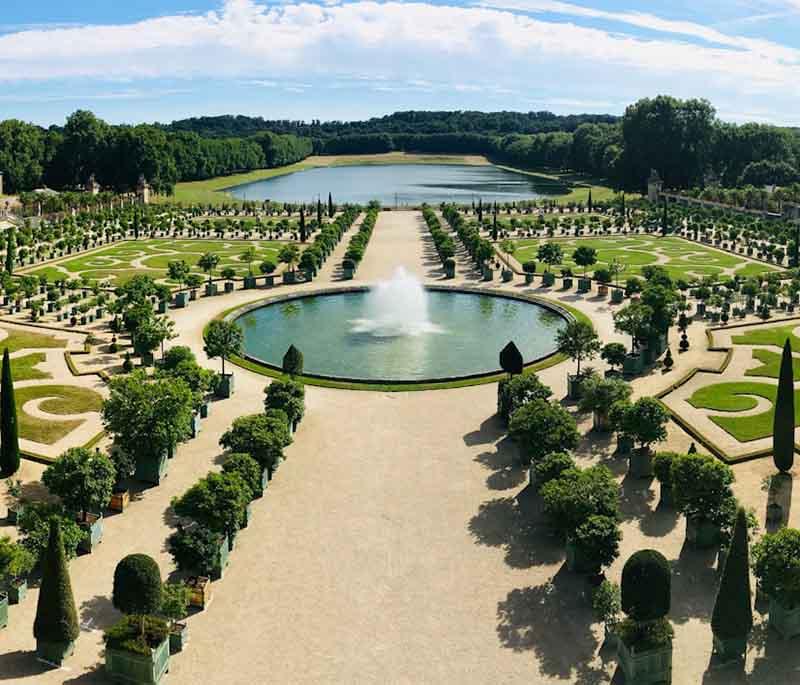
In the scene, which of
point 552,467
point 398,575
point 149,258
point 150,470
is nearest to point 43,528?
point 150,470

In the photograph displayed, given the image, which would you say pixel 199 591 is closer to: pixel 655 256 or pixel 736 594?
pixel 736 594

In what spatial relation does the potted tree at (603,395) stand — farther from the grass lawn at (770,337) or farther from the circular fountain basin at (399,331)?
the grass lawn at (770,337)

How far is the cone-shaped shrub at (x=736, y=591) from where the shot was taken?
22.8 m

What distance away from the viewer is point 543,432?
1347 inches

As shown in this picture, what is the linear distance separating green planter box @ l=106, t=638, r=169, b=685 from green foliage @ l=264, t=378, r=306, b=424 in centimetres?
1737

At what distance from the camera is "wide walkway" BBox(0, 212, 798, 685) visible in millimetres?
23484

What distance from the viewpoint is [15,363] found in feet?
168

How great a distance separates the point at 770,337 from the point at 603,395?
23.7 metres

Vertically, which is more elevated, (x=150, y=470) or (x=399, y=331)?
(x=399, y=331)

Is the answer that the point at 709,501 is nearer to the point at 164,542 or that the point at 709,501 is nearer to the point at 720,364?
the point at 164,542

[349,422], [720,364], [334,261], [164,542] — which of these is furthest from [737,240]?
[164,542]

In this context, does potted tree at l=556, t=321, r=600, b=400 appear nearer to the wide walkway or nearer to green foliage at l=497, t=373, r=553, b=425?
green foliage at l=497, t=373, r=553, b=425

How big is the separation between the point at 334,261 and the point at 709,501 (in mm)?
65426

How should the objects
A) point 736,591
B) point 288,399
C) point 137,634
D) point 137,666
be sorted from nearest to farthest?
point 137,666 < point 736,591 < point 137,634 < point 288,399
